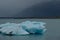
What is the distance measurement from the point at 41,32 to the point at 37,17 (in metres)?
0.35

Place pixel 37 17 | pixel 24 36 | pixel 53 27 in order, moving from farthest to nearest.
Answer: pixel 37 17 → pixel 53 27 → pixel 24 36

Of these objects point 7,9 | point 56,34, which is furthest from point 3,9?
point 56,34

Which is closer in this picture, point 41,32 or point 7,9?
point 41,32

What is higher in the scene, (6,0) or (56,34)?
(6,0)

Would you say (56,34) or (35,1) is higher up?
(35,1)

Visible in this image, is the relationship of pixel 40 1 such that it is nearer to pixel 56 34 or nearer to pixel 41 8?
pixel 41 8

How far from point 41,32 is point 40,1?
0.41 m

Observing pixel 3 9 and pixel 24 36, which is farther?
pixel 3 9

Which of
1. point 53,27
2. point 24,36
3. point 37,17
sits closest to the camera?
point 24,36

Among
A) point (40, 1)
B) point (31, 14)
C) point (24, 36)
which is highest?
point (40, 1)

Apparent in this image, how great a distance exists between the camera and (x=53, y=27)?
93 centimetres

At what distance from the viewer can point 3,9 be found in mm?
1182

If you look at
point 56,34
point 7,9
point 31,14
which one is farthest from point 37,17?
point 56,34

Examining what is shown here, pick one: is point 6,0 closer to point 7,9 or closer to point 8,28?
point 7,9
